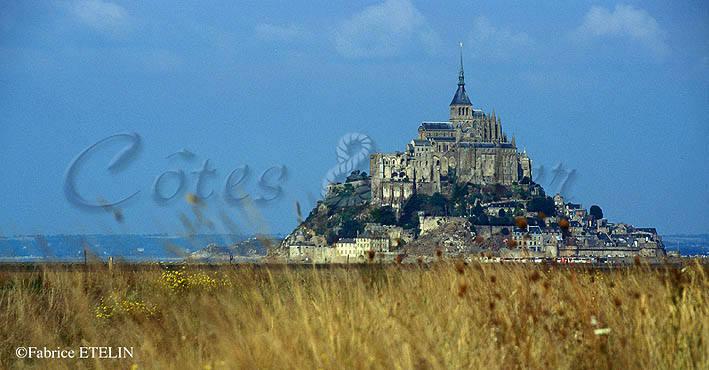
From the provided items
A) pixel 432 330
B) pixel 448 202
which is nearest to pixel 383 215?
pixel 448 202

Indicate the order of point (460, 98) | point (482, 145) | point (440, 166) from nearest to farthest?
point (440, 166) → point (482, 145) → point (460, 98)

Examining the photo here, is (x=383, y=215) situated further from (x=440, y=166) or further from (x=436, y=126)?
(x=436, y=126)

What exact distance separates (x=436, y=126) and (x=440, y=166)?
46.4 ft

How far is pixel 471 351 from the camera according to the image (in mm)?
5957

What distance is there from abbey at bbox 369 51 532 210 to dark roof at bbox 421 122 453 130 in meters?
3.19

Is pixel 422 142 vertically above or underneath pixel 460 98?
underneath

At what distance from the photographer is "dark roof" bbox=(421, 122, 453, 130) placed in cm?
14438

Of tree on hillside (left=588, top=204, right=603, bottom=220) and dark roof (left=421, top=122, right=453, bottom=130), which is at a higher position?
dark roof (left=421, top=122, right=453, bottom=130)

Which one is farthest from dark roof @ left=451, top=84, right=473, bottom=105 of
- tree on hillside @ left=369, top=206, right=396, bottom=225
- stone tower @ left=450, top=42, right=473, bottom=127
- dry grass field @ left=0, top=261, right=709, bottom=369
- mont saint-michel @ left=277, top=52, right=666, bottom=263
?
dry grass field @ left=0, top=261, right=709, bottom=369

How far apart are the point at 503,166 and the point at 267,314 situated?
12831 centimetres

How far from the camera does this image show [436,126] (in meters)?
145

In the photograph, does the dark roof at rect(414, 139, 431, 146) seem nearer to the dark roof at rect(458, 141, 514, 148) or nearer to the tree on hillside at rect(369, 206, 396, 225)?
the dark roof at rect(458, 141, 514, 148)

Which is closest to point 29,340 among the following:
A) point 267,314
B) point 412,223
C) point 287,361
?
point 267,314

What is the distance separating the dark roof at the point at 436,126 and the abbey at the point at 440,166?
3.19 metres
